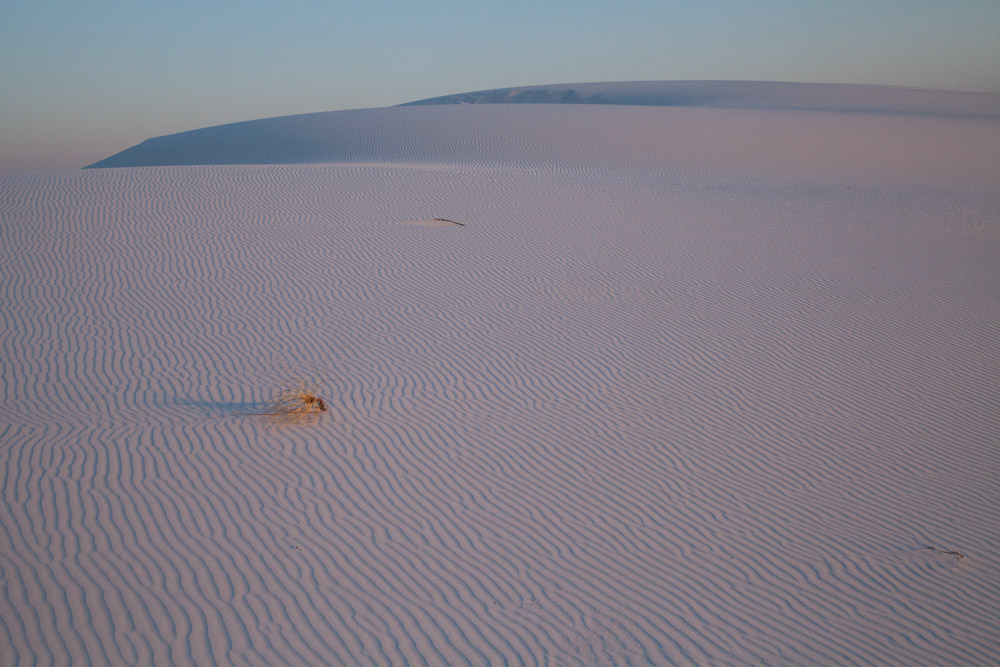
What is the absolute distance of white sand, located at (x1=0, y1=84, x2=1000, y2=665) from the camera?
4.27 metres

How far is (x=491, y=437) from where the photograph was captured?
261 inches

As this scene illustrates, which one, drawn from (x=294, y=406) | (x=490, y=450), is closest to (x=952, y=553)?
(x=490, y=450)

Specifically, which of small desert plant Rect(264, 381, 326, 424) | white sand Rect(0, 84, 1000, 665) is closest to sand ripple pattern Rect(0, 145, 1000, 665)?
white sand Rect(0, 84, 1000, 665)

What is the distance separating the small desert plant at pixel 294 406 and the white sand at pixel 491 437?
0.64 ft

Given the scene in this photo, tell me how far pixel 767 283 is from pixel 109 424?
33.1 feet

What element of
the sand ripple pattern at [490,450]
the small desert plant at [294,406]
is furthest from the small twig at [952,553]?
the small desert plant at [294,406]

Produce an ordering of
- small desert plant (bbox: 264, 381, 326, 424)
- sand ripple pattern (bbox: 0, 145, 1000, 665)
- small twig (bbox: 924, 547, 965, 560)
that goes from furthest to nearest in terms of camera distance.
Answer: small desert plant (bbox: 264, 381, 326, 424) < small twig (bbox: 924, 547, 965, 560) < sand ripple pattern (bbox: 0, 145, 1000, 665)

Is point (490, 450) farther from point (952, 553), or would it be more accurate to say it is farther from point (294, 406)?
point (952, 553)

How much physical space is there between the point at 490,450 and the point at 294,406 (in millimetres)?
2081

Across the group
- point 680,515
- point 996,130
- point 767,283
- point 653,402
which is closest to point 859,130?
point 996,130

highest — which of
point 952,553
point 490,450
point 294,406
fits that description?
point 294,406

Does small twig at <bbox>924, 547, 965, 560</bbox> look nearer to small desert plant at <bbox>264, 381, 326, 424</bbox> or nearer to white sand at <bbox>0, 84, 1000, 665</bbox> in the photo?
white sand at <bbox>0, 84, 1000, 665</bbox>

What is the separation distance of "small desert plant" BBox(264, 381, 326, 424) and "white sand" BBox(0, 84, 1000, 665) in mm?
194

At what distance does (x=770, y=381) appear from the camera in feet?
26.5
